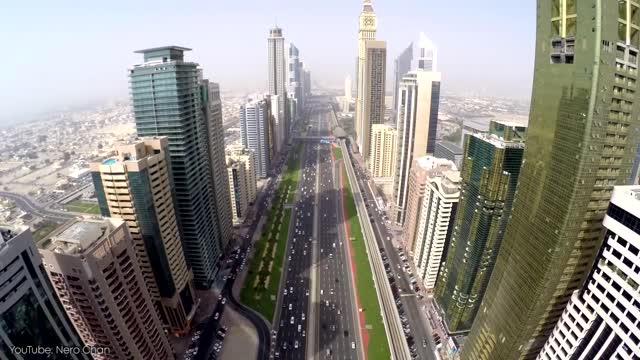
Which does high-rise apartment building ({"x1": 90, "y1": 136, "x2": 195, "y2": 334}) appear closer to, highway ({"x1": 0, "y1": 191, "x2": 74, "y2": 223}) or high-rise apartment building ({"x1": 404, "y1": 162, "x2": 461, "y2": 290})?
high-rise apartment building ({"x1": 404, "y1": 162, "x2": 461, "y2": 290})

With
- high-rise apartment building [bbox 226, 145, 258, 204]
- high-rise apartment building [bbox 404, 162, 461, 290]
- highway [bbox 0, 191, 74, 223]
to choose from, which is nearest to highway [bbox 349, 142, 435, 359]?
high-rise apartment building [bbox 404, 162, 461, 290]

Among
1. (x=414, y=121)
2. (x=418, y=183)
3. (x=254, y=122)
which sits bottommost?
(x=418, y=183)

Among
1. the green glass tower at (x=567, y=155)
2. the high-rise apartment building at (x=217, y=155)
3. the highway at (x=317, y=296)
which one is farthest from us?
the high-rise apartment building at (x=217, y=155)

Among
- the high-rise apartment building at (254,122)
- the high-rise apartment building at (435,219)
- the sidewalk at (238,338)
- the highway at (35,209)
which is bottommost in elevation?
the sidewalk at (238,338)

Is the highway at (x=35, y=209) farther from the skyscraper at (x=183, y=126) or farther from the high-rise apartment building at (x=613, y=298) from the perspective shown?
the high-rise apartment building at (x=613, y=298)

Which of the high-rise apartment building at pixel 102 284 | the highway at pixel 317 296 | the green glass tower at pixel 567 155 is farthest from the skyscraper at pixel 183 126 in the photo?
the green glass tower at pixel 567 155

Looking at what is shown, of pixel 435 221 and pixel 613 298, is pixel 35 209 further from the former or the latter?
pixel 613 298

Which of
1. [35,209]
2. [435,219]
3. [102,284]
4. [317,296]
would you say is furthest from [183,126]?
[35,209]
